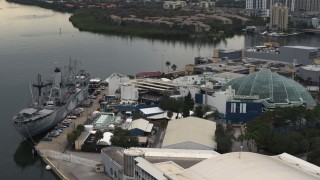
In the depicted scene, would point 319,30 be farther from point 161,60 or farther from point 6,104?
point 6,104

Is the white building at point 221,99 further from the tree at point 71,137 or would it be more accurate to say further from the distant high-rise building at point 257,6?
the distant high-rise building at point 257,6

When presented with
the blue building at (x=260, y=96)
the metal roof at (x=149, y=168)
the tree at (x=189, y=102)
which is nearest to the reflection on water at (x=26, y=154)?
the metal roof at (x=149, y=168)

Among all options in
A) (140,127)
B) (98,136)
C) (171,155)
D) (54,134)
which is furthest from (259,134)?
(54,134)

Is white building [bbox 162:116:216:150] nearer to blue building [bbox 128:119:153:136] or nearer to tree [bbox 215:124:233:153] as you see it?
tree [bbox 215:124:233:153]

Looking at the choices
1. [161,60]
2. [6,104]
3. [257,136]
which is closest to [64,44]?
[161,60]

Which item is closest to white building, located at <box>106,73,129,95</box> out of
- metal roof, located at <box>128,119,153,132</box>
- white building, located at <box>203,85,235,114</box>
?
white building, located at <box>203,85,235,114</box>

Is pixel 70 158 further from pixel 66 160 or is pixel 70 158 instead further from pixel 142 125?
pixel 142 125
